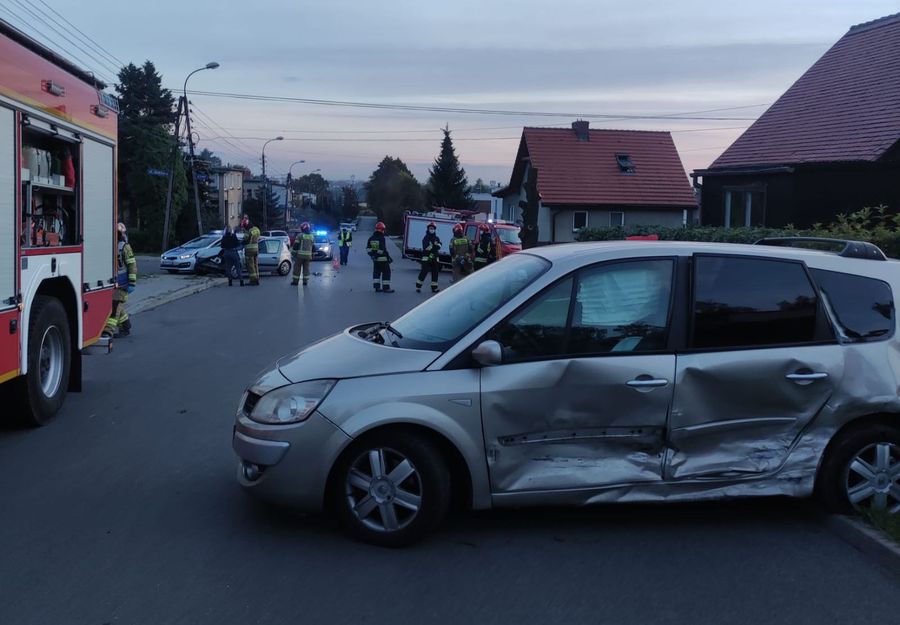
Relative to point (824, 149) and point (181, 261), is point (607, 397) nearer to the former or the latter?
point (824, 149)

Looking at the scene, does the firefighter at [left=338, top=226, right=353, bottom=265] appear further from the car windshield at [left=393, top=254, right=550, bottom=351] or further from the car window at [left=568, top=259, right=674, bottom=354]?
the car window at [left=568, top=259, right=674, bottom=354]

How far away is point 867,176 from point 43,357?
65.9 ft

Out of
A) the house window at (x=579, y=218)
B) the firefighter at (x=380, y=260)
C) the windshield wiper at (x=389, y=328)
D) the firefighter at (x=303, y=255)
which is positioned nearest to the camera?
the windshield wiper at (x=389, y=328)

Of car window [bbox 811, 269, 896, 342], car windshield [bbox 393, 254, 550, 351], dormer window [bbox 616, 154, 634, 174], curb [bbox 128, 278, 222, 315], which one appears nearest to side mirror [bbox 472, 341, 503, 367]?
car windshield [bbox 393, 254, 550, 351]

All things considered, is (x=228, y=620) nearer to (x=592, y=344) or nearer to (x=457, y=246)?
(x=592, y=344)

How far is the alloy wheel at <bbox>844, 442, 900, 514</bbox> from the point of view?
5406mm

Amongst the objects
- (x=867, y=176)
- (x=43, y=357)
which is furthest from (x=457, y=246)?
(x=43, y=357)

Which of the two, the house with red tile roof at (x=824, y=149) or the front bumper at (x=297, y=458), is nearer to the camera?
the front bumper at (x=297, y=458)

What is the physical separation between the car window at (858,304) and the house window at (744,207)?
19699 mm

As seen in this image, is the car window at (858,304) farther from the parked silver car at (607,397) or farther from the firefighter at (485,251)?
the firefighter at (485,251)

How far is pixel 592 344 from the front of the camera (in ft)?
17.2

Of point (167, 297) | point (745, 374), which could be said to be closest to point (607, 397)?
point (745, 374)

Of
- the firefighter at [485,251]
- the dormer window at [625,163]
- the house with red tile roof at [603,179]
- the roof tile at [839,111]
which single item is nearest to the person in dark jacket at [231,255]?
the firefighter at [485,251]

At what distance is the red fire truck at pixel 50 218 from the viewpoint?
273 inches
